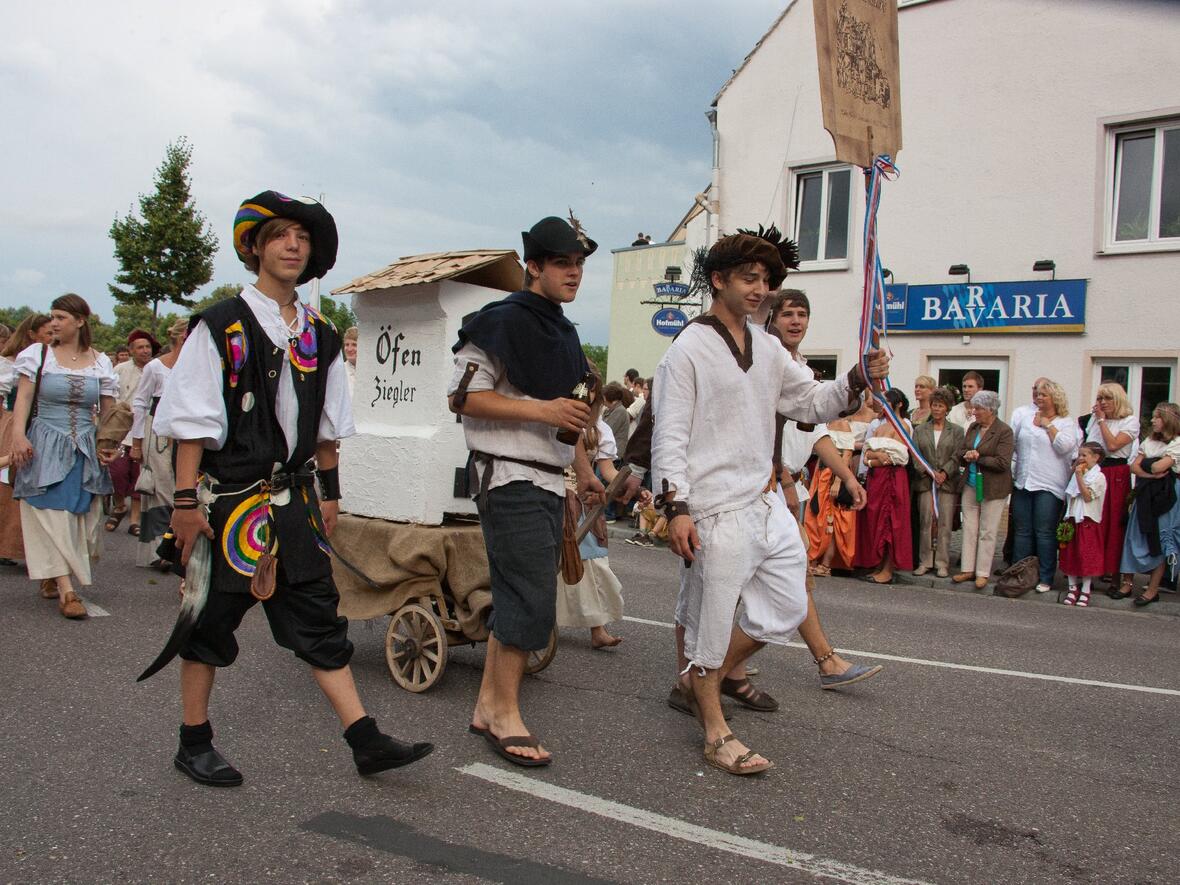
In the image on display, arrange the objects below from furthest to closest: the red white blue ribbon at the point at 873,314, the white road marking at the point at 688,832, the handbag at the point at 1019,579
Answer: the handbag at the point at 1019,579
the red white blue ribbon at the point at 873,314
the white road marking at the point at 688,832

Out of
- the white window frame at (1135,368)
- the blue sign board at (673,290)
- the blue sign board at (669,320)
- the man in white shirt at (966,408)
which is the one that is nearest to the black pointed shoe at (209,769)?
the man in white shirt at (966,408)

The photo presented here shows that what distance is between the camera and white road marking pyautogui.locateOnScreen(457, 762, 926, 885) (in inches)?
122

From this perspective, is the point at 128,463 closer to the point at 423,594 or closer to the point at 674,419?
the point at 423,594

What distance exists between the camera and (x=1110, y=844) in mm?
3434

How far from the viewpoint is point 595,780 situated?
3.83m

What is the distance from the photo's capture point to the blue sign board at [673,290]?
63.6 feet

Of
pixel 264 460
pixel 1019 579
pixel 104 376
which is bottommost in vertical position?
pixel 1019 579

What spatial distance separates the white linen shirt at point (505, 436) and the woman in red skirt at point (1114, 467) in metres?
7.26

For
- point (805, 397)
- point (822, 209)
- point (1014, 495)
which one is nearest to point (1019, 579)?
point (1014, 495)

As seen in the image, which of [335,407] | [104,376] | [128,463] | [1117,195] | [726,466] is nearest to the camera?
[335,407]

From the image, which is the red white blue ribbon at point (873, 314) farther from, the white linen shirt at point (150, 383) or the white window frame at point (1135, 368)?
the white window frame at point (1135, 368)

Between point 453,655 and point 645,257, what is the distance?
72.9 feet

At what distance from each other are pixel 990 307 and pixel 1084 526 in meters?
5.32

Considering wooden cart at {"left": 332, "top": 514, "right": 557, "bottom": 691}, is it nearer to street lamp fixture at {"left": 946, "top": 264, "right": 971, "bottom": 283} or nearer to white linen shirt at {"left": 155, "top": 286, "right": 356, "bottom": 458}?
white linen shirt at {"left": 155, "top": 286, "right": 356, "bottom": 458}
